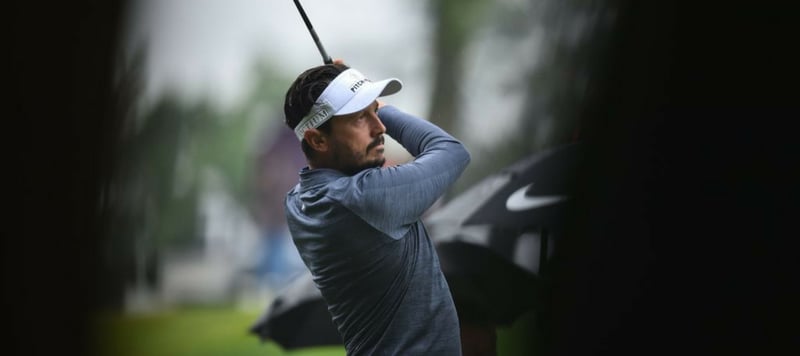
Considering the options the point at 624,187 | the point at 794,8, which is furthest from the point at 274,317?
the point at 794,8

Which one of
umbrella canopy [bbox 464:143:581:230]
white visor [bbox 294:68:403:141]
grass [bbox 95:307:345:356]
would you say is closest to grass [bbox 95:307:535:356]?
grass [bbox 95:307:345:356]

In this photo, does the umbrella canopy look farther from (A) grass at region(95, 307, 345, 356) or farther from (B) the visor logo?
(B) the visor logo

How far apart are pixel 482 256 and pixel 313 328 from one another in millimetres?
602

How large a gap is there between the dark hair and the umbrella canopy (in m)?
0.89

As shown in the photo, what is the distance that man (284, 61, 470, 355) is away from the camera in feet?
5.30

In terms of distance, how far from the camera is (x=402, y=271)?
1676 mm

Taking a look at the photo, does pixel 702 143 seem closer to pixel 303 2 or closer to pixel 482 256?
pixel 482 256

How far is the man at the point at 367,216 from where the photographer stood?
63.6 inches

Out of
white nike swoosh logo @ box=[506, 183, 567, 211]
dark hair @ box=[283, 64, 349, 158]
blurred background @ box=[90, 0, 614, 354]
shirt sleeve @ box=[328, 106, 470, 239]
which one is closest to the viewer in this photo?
shirt sleeve @ box=[328, 106, 470, 239]

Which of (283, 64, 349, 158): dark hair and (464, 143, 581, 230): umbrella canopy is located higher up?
(283, 64, 349, 158): dark hair

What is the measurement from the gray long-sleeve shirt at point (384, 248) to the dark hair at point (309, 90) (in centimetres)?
13

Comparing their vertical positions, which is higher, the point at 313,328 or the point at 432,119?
the point at 432,119

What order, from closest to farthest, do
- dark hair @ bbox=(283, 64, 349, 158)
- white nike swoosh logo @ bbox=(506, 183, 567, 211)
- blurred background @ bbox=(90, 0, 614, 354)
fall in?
1. dark hair @ bbox=(283, 64, 349, 158)
2. blurred background @ bbox=(90, 0, 614, 354)
3. white nike swoosh logo @ bbox=(506, 183, 567, 211)

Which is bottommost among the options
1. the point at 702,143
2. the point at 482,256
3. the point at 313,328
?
the point at 313,328
